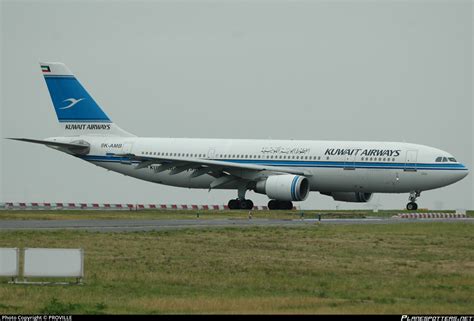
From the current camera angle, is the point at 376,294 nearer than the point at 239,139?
Yes

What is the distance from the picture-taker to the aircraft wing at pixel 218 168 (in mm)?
64375

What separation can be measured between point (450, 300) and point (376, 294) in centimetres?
178

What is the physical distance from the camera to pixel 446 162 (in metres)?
62.7

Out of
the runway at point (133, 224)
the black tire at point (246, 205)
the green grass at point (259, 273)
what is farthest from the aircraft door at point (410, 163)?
the green grass at point (259, 273)

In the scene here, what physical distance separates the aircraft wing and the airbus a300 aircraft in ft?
0.20

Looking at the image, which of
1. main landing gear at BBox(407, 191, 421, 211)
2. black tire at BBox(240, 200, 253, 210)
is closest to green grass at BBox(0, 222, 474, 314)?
main landing gear at BBox(407, 191, 421, 211)

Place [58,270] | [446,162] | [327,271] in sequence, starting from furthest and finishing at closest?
[446,162]
[327,271]
[58,270]

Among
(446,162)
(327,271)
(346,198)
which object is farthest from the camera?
(346,198)

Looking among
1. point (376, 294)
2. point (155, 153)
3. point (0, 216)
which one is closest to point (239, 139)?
point (155, 153)

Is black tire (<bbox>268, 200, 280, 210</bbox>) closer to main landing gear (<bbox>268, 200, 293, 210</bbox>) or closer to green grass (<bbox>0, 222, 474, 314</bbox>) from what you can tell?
main landing gear (<bbox>268, 200, 293, 210</bbox>)

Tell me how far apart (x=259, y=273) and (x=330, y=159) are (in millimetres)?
35952

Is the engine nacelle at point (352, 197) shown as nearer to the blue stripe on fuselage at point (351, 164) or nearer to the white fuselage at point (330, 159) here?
the white fuselage at point (330, 159)

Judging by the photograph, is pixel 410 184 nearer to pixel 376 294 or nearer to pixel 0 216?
pixel 0 216

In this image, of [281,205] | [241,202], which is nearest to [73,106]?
[241,202]
